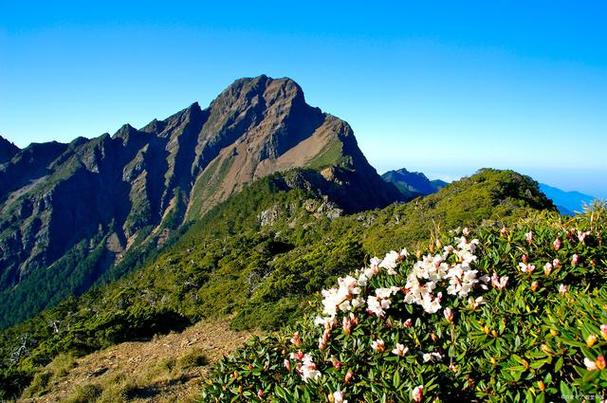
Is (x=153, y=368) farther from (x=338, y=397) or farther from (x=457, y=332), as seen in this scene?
(x=457, y=332)

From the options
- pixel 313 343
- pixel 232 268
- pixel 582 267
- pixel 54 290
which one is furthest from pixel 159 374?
pixel 54 290

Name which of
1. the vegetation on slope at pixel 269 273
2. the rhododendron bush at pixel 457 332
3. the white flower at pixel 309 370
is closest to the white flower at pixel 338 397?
the rhododendron bush at pixel 457 332

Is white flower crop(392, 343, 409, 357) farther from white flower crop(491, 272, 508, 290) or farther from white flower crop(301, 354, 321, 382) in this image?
white flower crop(491, 272, 508, 290)

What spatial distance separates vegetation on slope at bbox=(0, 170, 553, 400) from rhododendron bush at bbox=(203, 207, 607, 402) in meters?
1.04

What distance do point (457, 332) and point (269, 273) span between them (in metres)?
32.8

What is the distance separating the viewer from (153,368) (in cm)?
1121

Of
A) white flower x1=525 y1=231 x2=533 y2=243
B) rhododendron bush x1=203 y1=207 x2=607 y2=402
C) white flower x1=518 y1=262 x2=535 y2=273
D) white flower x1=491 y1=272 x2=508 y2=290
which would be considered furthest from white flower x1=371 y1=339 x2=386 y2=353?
white flower x1=525 y1=231 x2=533 y2=243

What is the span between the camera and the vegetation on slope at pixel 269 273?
56.1ft

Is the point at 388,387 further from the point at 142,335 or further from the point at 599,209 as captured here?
the point at 142,335

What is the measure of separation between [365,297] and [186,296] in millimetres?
38116

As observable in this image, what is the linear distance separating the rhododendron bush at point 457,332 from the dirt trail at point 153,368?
339 centimetres

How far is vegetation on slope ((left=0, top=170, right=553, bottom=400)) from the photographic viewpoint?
17094 millimetres

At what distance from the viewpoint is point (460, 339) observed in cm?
404

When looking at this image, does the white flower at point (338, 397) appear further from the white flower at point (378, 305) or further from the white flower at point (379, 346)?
the white flower at point (378, 305)
